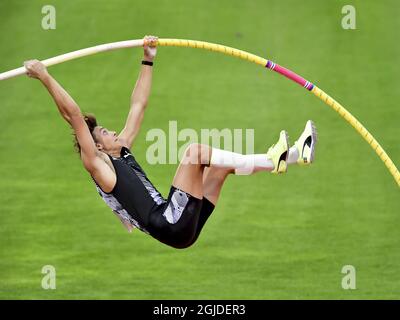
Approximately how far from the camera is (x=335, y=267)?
18.0 m

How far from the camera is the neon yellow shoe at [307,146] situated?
43.3 feet

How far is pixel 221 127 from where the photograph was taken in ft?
76.7

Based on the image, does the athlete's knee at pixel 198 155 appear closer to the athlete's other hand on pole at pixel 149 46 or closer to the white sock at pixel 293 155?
the white sock at pixel 293 155

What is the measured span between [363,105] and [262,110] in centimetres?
226

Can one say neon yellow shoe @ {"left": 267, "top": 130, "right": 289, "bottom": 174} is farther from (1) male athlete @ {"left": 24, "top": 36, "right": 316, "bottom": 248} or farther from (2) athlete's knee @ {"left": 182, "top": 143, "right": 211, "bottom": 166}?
(2) athlete's knee @ {"left": 182, "top": 143, "right": 211, "bottom": 166}

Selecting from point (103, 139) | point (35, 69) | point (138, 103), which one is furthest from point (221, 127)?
point (35, 69)

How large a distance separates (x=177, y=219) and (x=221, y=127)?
34.0 feet

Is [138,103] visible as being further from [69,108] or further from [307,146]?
[307,146]

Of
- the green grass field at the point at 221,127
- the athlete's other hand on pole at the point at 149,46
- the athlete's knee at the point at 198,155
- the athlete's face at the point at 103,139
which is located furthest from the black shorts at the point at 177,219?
the green grass field at the point at 221,127

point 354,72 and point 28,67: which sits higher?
point 354,72

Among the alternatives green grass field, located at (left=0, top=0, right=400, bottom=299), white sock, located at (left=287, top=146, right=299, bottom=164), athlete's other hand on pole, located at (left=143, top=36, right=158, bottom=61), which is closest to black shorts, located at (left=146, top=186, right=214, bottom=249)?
white sock, located at (left=287, top=146, right=299, bottom=164)

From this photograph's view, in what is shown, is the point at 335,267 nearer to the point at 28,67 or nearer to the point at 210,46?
the point at 210,46

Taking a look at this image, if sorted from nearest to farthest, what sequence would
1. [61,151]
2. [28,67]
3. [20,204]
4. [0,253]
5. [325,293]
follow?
[28,67] → [325,293] → [0,253] → [20,204] → [61,151]
